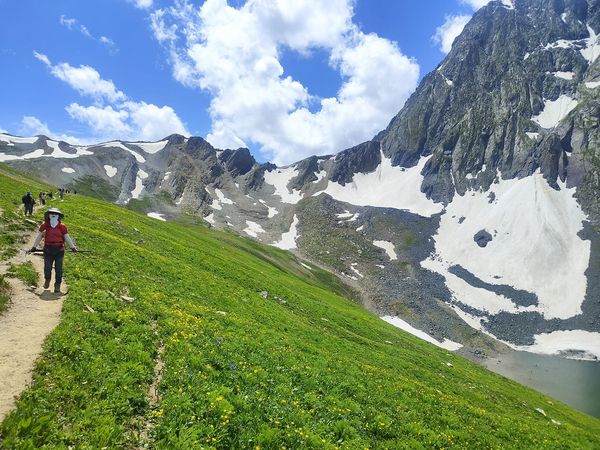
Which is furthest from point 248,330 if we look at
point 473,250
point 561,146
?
point 561,146

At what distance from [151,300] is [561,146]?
764ft

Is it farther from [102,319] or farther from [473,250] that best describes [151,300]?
[473,250]

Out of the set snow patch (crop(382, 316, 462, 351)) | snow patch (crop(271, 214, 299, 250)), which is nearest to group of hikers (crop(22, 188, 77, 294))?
A: snow patch (crop(382, 316, 462, 351))

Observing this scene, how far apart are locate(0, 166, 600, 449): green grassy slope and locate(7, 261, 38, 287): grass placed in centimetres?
167

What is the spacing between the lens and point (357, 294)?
128 metres

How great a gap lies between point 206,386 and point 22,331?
6.81 meters

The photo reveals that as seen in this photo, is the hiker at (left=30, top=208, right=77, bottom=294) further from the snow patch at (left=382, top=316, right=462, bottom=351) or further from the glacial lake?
the snow patch at (left=382, top=316, right=462, bottom=351)

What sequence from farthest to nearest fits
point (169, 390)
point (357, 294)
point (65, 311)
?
point (357, 294)
point (65, 311)
point (169, 390)

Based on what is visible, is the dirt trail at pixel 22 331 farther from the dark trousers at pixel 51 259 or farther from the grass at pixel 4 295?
the dark trousers at pixel 51 259

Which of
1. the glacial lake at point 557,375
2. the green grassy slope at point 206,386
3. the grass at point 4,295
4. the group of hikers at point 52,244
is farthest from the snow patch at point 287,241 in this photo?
the grass at point 4,295

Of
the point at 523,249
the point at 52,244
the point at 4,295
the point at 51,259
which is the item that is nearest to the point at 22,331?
the point at 4,295

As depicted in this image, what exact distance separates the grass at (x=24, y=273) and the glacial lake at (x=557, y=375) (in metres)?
81.4

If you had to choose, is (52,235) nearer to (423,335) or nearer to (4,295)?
(4,295)

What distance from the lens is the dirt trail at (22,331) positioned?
9.44m
